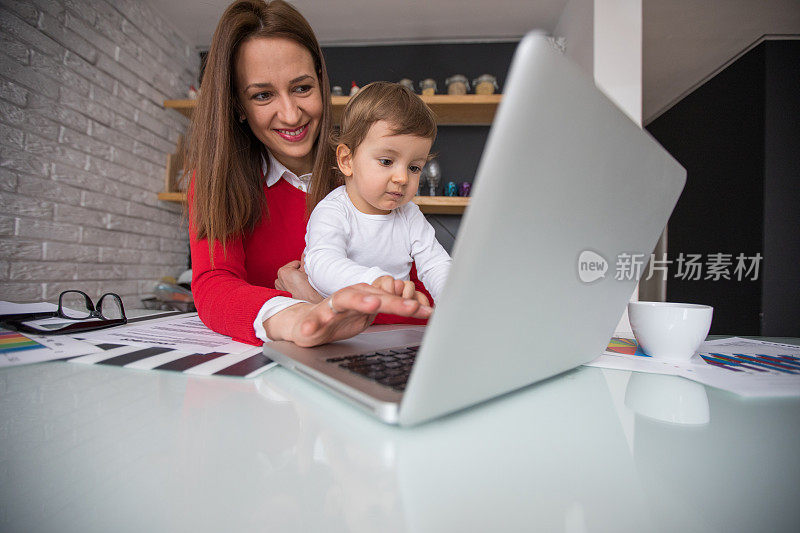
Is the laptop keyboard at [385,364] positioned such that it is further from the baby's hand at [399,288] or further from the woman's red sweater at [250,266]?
the woman's red sweater at [250,266]

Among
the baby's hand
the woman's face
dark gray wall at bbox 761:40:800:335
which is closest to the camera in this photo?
the baby's hand

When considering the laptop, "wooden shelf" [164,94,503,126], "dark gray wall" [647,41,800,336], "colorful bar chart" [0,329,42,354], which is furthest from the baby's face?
"dark gray wall" [647,41,800,336]

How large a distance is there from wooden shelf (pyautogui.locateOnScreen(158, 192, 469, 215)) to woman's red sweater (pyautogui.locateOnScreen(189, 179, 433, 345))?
3.60 feet

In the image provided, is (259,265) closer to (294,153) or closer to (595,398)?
(294,153)

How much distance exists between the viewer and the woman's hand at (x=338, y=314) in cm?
45

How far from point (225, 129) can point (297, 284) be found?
1.43ft

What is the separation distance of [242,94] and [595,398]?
44.0 inches

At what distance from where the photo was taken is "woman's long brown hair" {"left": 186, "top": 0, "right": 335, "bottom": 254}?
1.00 metres

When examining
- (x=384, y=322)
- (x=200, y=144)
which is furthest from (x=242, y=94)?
(x=384, y=322)

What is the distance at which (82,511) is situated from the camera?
0.75ft

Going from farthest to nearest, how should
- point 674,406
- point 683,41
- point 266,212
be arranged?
point 683,41 → point 266,212 → point 674,406

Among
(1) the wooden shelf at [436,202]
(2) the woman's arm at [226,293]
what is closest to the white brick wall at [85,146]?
(1) the wooden shelf at [436,202]

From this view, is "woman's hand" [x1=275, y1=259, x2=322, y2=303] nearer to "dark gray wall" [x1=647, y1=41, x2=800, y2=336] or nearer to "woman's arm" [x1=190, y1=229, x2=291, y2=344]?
"woman's arm" [x1=190, y1=229, x2=291, y2=344]

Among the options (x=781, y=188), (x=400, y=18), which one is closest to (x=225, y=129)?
(x=400, y=18)
